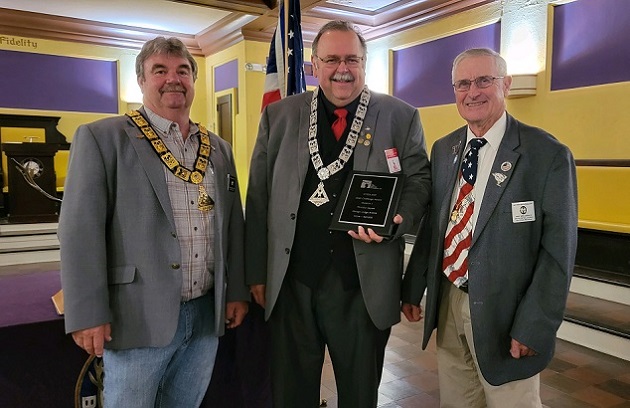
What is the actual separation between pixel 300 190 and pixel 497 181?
68 centimetres

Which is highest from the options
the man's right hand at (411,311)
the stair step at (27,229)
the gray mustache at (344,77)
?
the gray mustache at (344,77)

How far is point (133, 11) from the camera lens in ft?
25.6

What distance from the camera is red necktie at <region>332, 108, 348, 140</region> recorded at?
196cm

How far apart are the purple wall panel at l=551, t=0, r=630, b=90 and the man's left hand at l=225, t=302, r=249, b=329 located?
15.9 feet

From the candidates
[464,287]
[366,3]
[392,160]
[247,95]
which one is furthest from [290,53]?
[247,95]

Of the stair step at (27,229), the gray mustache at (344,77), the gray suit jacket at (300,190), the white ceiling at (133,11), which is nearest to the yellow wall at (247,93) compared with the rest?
the white ceiling at (133,11)

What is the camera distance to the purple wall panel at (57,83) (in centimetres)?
827

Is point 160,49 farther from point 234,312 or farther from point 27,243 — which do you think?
point 27,243

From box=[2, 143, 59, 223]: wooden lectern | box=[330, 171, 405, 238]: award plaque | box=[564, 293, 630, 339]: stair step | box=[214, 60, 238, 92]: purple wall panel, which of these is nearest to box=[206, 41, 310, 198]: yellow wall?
box=[214, 60, 238, 92]: purple wall panel

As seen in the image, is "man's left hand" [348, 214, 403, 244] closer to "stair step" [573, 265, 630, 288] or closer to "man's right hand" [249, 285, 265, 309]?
"man's right hand" [249, 285, 265, 309]

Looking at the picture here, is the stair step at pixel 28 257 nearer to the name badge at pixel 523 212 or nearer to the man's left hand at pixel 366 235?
the man's left hand at pixel 366 235

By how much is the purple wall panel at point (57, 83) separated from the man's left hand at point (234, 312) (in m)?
8.07

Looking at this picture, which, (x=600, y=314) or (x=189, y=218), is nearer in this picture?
(x=189, y=218)

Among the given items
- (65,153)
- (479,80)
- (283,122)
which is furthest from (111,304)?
(65,153)
